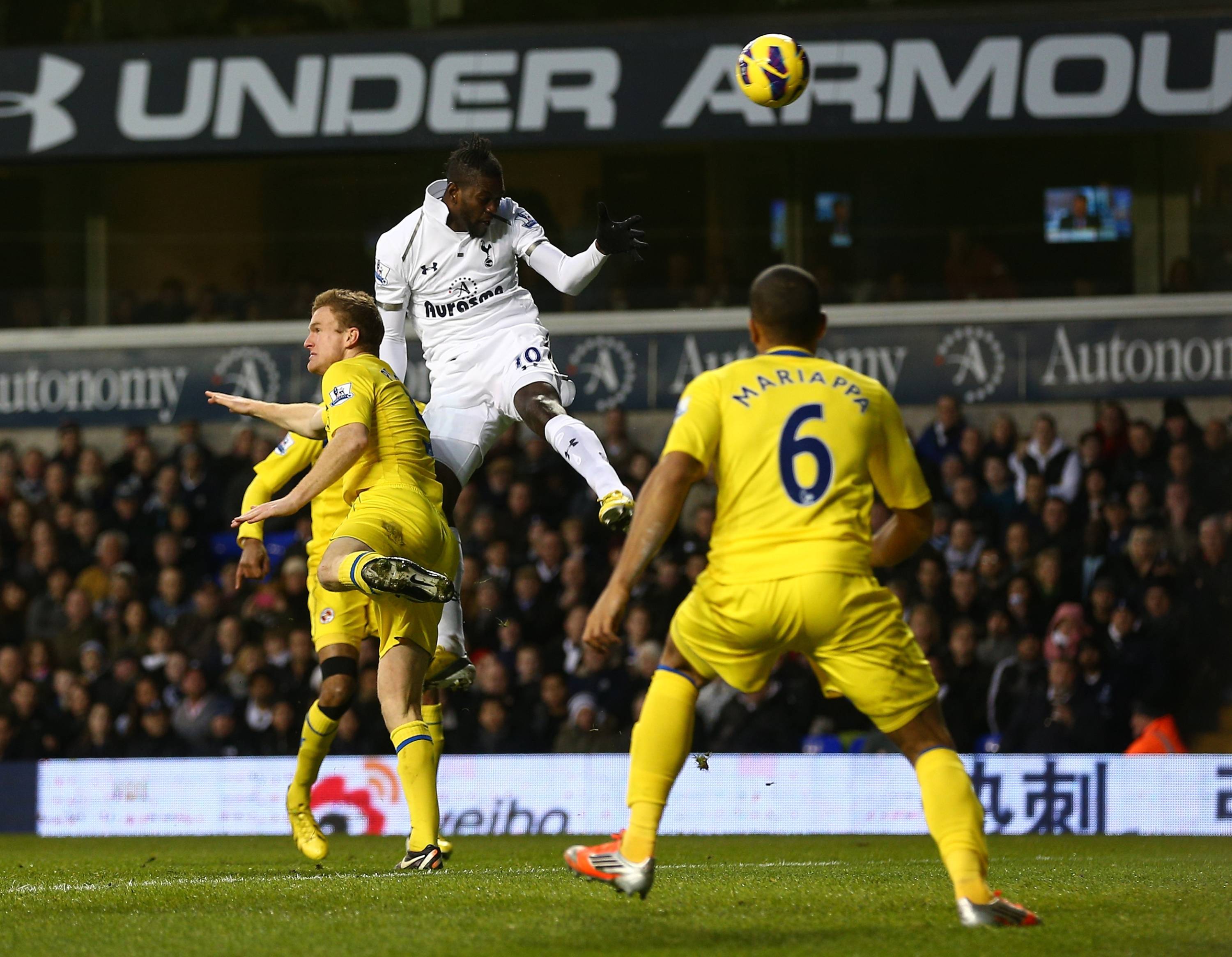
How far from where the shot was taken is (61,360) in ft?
60.3

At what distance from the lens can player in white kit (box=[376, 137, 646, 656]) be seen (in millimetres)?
8625

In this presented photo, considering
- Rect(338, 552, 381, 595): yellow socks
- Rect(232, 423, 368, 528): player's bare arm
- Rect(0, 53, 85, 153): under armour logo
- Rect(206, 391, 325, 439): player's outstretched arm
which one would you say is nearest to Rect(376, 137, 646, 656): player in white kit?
Rect(206, 391, 325, 439): player's outstretched arm

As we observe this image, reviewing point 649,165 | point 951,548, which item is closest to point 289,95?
point 649,165

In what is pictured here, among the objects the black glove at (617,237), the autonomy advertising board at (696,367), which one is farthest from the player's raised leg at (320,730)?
the autonomy advertising board at (696,367)

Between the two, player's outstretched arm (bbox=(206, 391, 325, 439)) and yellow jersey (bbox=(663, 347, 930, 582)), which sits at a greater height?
player's outstretched arm (bbox=(206, 391, 325, 439))

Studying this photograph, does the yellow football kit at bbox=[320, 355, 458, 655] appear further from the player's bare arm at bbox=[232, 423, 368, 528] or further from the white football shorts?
the white football shorts

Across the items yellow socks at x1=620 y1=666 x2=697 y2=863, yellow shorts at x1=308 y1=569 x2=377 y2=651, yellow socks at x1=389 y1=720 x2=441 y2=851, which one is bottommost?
yellow socks at x1=389 y1=720 x2=441 y2=851

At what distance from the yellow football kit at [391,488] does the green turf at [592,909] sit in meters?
1.07

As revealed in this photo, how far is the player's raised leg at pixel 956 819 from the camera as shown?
504 cm

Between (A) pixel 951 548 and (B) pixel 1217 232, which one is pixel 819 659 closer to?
(A) pixel 951 548

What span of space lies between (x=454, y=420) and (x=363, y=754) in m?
5.66

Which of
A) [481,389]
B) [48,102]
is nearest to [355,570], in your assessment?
[481,389]

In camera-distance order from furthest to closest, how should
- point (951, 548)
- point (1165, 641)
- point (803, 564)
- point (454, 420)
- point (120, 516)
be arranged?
point (120, 516), point (951, 548), point (1165, 641), point (454, 420), point (803, 564)

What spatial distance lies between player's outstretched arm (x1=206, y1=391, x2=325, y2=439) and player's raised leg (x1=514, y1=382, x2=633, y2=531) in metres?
1.15
